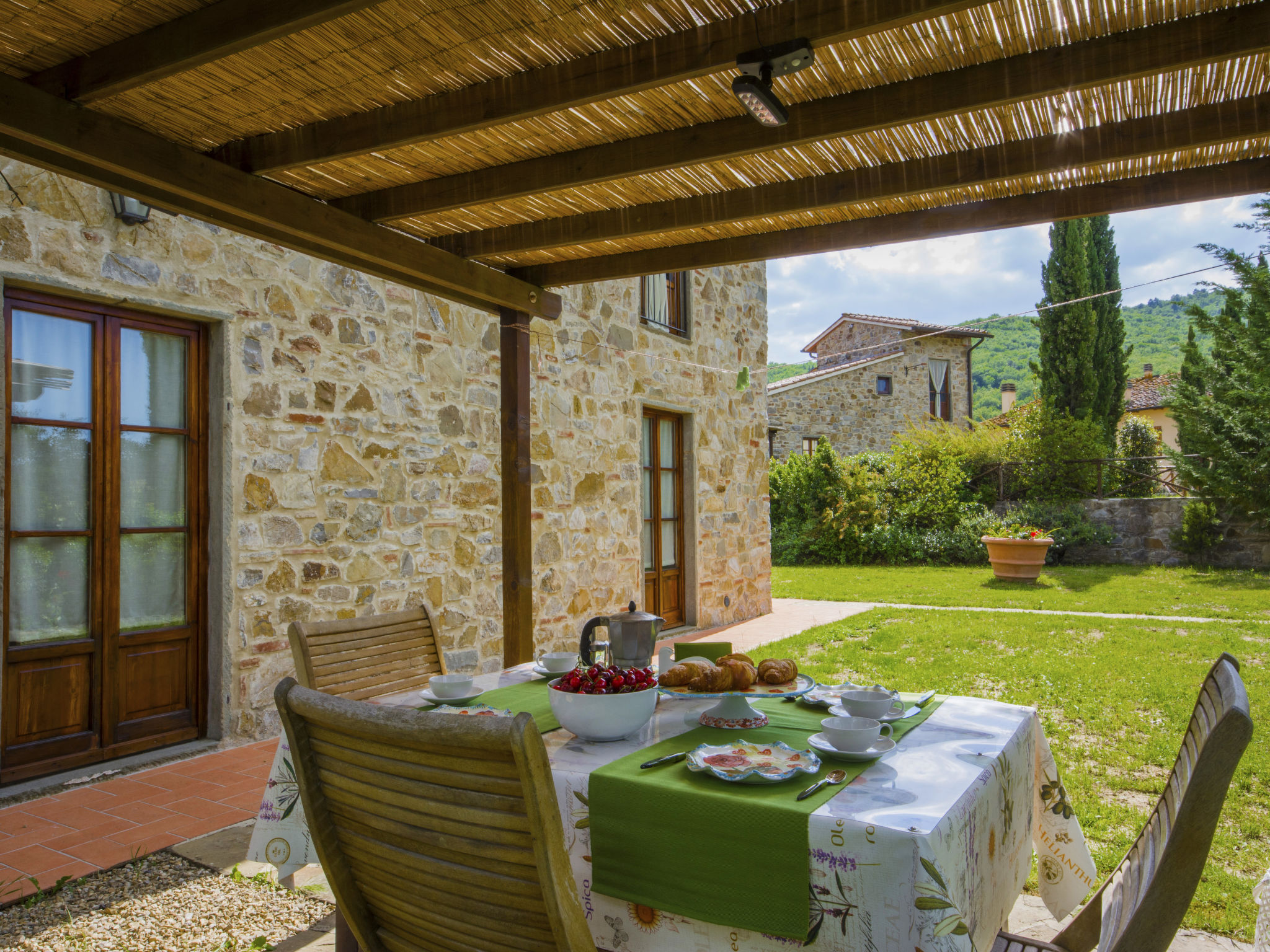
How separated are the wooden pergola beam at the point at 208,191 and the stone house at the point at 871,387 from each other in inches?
416

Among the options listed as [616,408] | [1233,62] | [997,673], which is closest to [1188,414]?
[997,673]

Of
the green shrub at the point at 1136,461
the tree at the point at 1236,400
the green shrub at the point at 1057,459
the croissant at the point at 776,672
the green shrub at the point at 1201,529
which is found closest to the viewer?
the croissant at the point at 776,672

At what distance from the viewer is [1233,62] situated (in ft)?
6.69

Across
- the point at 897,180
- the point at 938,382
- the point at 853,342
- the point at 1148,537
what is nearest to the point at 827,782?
the point at 897,180

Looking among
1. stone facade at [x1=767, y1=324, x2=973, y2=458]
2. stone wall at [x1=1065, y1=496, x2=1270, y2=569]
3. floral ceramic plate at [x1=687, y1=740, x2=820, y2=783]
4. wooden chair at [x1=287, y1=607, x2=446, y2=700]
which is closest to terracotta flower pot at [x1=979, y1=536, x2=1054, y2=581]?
stone wall at [x1=1065, y1=496, x2=1270, y2=569]

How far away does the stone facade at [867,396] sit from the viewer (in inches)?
615

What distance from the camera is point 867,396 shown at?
1694 cm

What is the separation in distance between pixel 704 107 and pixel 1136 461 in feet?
44.6

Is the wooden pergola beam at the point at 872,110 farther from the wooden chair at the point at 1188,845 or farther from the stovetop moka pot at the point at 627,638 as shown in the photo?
the wooden chair at the point at 1188,845

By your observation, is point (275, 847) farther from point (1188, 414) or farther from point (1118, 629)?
point (1188, 414)

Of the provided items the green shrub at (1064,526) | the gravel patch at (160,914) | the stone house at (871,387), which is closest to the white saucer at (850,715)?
the gravel patch at (160,914)

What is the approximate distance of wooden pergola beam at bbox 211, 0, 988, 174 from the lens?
1.81m

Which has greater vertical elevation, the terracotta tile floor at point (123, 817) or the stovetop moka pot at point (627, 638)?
the stovetop moka pot at point (627, 638)

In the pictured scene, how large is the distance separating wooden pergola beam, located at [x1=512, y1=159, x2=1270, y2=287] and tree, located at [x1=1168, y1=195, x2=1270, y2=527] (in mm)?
9310
